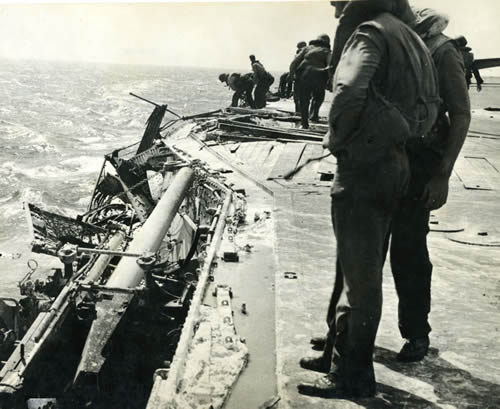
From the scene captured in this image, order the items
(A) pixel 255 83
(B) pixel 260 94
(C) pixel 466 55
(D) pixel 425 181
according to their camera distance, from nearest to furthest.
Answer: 1. (D) pixel 425 181
2. (C) pixel 466 55
3. (A) pixel 255 83
4. (B) pixel 260 94

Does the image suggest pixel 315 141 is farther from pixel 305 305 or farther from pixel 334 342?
pixel 334 342

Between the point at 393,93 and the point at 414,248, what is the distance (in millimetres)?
1170

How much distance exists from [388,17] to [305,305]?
8.89 feet

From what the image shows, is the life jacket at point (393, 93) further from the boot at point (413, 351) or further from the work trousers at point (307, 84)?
the work trousers at point (307, 84)

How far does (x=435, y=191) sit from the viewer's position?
3639 millimetres

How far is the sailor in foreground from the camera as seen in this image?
121 inches

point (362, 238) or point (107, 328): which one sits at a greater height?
point (362, 238)

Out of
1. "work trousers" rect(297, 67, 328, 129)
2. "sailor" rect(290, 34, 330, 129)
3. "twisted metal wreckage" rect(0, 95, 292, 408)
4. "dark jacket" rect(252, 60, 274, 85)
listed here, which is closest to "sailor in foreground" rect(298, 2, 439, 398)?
"twisted metal wreckage" rect(0, 95, 292, 408)

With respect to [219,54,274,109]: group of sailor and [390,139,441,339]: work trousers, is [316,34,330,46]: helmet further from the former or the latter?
[390,139,441,339]: work trousers

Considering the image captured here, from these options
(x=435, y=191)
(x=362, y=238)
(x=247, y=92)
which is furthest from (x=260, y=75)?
(x=362, y=238)

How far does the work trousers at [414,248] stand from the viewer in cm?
373

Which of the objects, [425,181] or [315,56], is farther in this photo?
[315,56]

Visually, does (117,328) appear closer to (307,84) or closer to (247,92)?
(307,84)

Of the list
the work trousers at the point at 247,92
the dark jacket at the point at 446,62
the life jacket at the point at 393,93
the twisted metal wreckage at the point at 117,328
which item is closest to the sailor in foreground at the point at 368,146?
the life jacket at the point at 393,93
